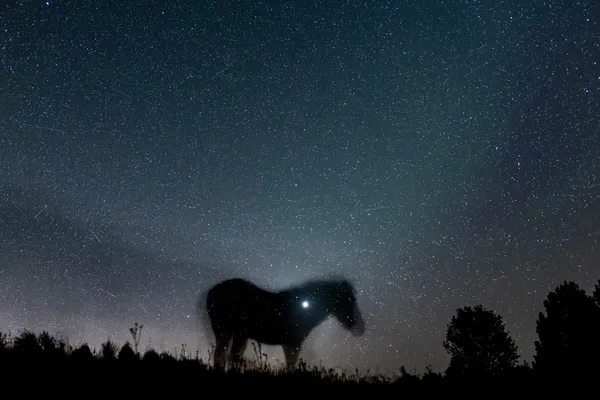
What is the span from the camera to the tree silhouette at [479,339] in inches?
894

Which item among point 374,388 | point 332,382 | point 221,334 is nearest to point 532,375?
point 374,388

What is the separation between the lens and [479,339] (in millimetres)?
23672

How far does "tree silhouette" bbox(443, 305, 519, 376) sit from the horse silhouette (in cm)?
898

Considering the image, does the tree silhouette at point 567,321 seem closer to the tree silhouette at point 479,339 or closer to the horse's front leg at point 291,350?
the tree silhouette at point 479,339

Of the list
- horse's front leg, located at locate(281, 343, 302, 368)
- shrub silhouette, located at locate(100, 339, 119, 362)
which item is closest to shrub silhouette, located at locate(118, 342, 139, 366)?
shrub silhouette, located at locate(100, 339, 119, 362)

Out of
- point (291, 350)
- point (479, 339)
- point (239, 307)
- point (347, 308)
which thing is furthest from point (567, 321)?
point (239, 307)

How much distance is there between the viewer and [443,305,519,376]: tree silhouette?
2272cm

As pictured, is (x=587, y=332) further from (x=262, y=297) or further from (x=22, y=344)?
(x=22, y=344)

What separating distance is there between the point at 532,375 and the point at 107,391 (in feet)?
23.6

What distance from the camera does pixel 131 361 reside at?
263 inches

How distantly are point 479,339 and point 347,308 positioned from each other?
1063 cm

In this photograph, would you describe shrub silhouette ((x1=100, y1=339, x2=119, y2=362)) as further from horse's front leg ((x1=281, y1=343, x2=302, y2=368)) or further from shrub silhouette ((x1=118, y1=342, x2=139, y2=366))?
horse's front leg ((x1=281, y1=343, x2=302, y2=368))

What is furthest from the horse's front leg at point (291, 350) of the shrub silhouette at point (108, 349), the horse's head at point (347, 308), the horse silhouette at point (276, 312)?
the shrub silhouette at point (108, 349)

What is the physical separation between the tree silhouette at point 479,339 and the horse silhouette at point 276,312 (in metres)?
8.98
